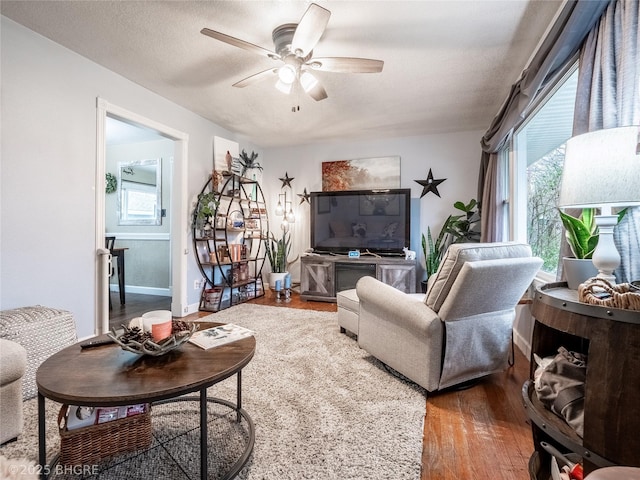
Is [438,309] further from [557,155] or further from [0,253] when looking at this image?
[0,253]

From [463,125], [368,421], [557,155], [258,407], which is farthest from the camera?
[463,125]

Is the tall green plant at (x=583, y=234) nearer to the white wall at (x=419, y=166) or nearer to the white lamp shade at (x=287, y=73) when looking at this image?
the white lamp shade at (x=287, y=73)

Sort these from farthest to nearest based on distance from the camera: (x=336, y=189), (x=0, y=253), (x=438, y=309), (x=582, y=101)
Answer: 1. (x=336, y=189)
2. (x=0, y=253)
3. (x=438, y=309)
4. (x=582, y=101)

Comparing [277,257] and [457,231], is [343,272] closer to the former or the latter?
[277,257]

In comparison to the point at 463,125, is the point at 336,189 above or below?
below

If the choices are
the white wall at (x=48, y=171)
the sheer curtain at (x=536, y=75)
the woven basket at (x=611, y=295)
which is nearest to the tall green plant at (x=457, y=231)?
the sheer curtain at (x=536, y=75)

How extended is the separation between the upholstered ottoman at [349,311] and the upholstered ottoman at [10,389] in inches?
80.8

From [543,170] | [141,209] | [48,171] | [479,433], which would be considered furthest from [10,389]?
[141,209]

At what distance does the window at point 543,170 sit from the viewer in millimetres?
2175

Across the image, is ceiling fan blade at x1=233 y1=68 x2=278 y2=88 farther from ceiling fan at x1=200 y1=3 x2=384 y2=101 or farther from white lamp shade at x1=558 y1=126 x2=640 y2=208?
white lamp shade at x1=558 y1=126 x2=640 y2=208

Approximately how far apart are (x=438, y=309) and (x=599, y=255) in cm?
86

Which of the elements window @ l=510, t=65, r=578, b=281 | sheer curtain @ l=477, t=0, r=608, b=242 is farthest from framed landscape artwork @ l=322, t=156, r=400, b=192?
window @ l=510, t=65, r=578, b=281

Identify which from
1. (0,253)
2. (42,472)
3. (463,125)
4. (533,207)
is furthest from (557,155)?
(0,253)

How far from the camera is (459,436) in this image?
4.76ft
